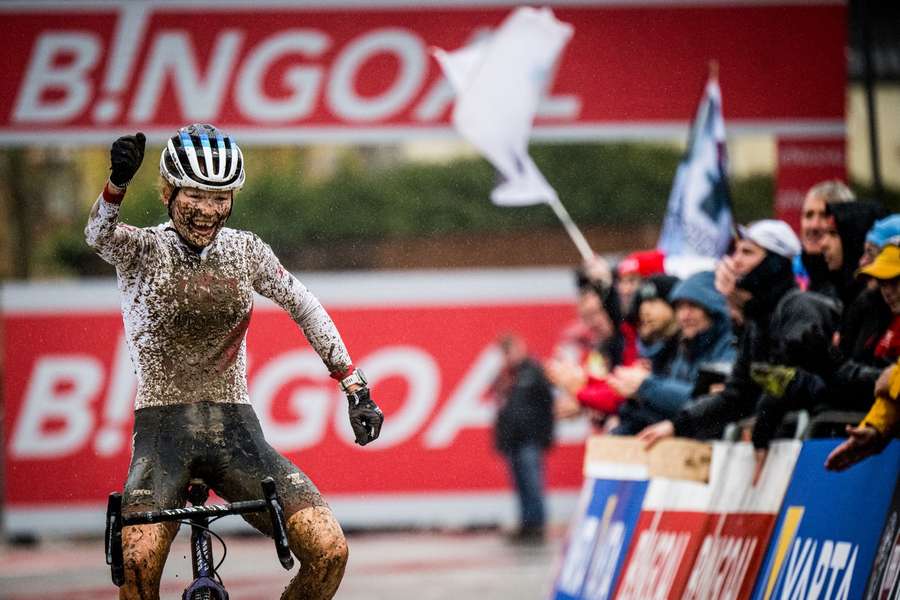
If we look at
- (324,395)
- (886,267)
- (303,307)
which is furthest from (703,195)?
(324,395)

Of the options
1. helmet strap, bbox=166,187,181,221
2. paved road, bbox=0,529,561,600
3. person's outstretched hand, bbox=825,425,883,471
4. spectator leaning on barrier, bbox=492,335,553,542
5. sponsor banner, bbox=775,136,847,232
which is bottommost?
paved road, bbox=0,529,561,600

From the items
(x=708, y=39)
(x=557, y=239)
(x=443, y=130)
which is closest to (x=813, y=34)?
(x=708, y=39)

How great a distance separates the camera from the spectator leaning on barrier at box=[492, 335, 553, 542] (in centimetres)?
2264

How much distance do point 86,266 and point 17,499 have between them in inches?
217

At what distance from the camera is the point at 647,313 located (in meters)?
11.8

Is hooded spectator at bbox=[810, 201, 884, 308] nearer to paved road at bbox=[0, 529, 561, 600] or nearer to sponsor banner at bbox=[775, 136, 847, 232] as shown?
paved road at bbox=[0, 529, 561, 600]

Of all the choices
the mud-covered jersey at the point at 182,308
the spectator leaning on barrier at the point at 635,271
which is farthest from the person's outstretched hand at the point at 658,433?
the mud-covered jersey at the point at 182,308

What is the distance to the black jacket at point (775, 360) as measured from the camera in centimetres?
827

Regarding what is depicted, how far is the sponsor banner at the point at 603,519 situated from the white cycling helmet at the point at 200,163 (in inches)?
159

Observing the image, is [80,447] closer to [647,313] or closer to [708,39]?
[708,39]

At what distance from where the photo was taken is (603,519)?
1159 cm

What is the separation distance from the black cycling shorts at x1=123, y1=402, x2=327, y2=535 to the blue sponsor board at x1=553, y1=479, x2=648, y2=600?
151 inches

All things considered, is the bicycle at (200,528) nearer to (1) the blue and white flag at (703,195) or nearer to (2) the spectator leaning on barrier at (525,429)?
(1) the blue and white flag at (703,195)

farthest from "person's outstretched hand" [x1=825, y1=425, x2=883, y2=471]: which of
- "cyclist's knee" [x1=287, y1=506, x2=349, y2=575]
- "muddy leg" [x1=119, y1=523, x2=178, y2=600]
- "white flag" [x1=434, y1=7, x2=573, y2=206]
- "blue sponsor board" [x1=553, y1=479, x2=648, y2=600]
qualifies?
"white flag" [x1=434, y1=7, x2=573, y2=206]
